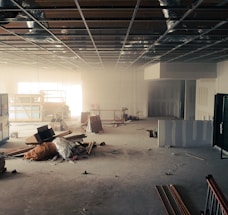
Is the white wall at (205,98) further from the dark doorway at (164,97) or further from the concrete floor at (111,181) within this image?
the dark doorway at (164,97)

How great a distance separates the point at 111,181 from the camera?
18.0 ft

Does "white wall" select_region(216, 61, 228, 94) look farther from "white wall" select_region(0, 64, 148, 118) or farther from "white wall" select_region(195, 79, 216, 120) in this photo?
"white wall" select_region(0, 64, 148, 118)

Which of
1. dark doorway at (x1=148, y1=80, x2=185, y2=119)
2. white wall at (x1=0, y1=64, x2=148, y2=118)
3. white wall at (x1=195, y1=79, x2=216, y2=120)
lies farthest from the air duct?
dark doorway at (x1=148, y1=80, x2=185, y2=119)

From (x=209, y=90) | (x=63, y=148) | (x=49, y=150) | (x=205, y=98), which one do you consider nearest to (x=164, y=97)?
(x=205, y=98)

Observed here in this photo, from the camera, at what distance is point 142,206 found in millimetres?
4355

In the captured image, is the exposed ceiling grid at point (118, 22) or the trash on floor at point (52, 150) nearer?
the exposed ceiling grid at point (118, 22)

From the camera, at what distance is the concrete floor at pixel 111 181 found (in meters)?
4.33

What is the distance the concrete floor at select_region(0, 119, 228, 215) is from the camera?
433 centimetres

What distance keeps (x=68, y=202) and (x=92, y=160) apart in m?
2.58

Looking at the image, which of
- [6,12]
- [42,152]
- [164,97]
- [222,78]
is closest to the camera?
[6,12]

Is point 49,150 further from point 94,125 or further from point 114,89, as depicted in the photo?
point 114,89

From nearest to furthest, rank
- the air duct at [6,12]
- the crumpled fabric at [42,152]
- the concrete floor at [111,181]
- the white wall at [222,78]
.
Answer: the air duct at [6,12], the concrete floor at [111,181], the crumpled fabric at [42,152], the white wall at [222,78]

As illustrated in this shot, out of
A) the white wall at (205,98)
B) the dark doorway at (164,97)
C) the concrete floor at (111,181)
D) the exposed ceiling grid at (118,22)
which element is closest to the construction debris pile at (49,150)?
the concrete floor at (111,181)

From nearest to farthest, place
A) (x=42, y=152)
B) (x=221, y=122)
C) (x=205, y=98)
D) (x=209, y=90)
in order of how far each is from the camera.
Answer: (x=42, y=152) → (x=221, y=122) → (x=209, y=90) → (x=205, y=98)
